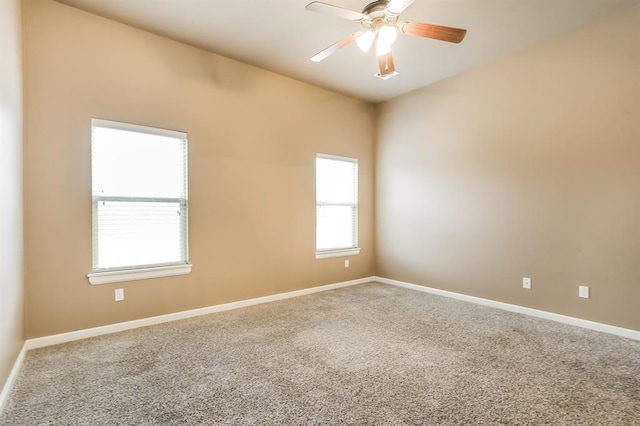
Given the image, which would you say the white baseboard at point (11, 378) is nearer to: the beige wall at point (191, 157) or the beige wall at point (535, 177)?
the beige wall at point (191, 157)

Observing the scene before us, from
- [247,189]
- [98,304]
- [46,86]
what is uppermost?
[46,86]

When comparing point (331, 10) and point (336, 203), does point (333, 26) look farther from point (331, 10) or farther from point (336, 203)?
point (336, 203)

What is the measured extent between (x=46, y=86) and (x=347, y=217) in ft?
12.6

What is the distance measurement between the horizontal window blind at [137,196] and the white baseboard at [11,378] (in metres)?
0.80

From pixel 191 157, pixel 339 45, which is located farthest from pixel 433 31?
pixel 191 157

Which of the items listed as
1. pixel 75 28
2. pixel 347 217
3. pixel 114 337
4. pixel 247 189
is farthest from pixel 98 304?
pixel 347 217

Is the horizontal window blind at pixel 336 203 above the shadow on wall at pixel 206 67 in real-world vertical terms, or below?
below

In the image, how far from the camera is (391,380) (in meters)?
2.20

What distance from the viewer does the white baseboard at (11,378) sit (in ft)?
6.31

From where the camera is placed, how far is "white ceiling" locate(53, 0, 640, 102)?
286 cm

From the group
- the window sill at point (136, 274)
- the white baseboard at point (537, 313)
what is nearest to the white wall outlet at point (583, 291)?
the white baseboard at point (537, 313)

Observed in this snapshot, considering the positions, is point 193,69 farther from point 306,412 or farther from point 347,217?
point 306,412

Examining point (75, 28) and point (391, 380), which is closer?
point (391, 380)

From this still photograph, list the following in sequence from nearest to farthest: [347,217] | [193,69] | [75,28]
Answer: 1. [75,28]
2. [193,69]
3. [347,217]
